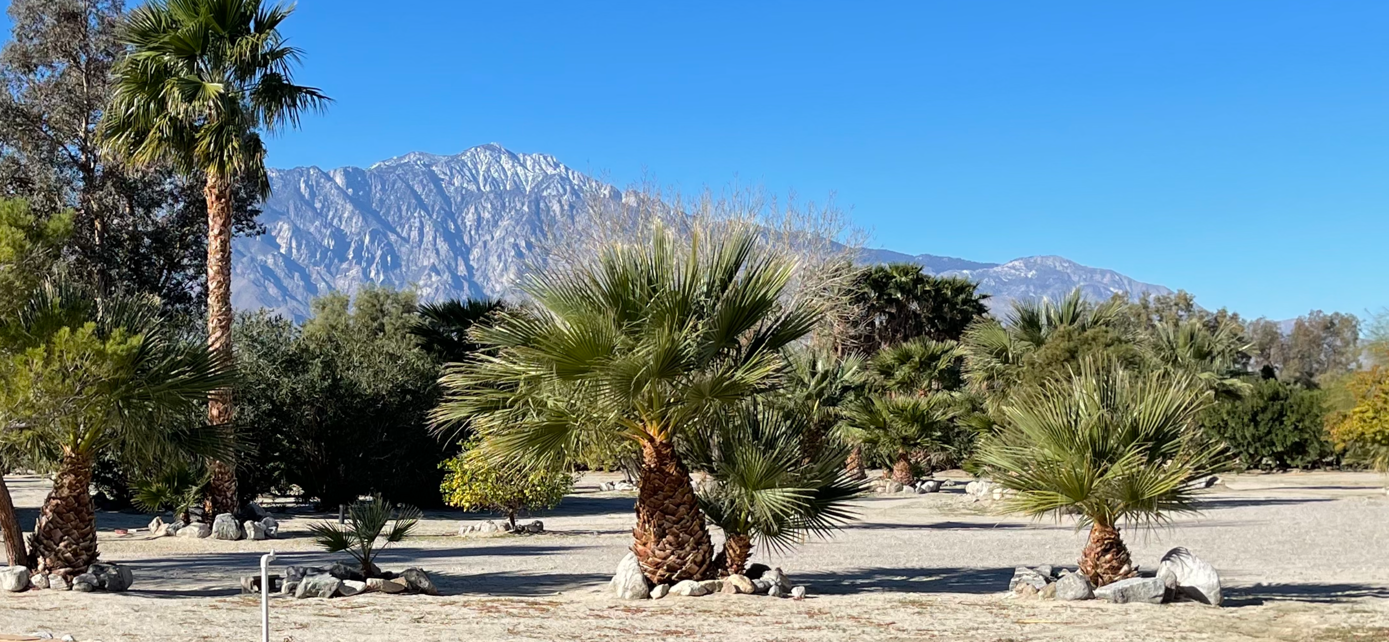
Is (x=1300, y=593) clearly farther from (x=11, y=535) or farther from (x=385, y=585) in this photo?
(x=11, y=535)

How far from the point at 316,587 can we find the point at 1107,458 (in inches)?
299

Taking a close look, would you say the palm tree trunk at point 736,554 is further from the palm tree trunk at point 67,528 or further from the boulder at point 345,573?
the palm tree trunk at point 67,528

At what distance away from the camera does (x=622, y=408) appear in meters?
11.4

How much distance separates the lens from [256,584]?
41.4ft

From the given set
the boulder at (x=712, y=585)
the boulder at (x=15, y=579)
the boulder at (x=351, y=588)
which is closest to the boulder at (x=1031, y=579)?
the boulder at (x=712, y=585)

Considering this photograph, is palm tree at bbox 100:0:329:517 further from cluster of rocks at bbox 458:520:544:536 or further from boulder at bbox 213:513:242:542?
cluster of rocks at bbox 458:520:544:536

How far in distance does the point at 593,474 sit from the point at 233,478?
24.9 meters

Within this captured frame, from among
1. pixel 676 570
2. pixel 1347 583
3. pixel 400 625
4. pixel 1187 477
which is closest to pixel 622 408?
pixel 676 570

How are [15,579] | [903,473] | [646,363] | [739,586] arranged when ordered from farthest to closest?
[903,473], [15,579], [739,586], [646,363]

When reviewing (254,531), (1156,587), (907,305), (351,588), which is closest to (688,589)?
(351,588)

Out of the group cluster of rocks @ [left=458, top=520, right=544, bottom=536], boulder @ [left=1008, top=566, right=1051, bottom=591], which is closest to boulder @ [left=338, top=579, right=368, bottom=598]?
boulder @ [left=1008, top=566, right=1051, bottom=591]

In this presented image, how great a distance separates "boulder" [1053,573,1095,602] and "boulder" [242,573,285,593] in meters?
7.50

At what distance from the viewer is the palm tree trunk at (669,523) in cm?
1181

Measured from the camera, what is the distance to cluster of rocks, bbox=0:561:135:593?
11875mm
